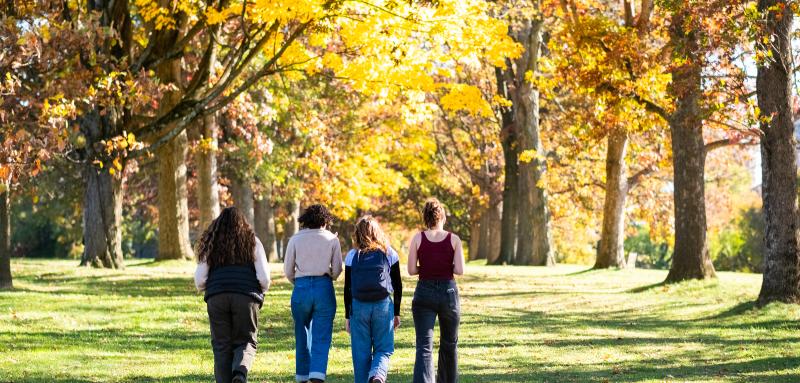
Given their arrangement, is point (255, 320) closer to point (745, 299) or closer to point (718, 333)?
point (718, 333)

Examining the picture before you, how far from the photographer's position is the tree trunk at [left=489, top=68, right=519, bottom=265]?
41969 millimetres

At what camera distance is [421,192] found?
62938mm

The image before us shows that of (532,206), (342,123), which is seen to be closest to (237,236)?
(532,206)

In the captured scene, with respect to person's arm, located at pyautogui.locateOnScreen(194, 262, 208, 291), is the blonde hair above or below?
above

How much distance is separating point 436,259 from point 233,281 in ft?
6.58

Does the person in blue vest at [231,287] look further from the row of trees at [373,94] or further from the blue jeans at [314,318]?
the row of trees at [373,94]

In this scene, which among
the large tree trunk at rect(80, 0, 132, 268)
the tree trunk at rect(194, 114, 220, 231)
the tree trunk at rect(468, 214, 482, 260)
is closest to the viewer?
the large tree trunk at rect(80, 0, 132, 268)

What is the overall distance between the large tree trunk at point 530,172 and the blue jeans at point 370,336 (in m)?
28.4

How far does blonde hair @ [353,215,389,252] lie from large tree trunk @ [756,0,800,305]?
1149 centimetres

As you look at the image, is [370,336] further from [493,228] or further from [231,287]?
[493,228]

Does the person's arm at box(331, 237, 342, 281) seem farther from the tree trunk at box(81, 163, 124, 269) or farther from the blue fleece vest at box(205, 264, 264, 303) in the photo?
the tree trunk at box(81, 163, 124, 269)

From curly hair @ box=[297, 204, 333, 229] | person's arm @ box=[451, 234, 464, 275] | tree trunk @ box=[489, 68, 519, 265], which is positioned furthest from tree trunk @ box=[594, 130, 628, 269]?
curly hair @ box=[297, 204, 333, 229]

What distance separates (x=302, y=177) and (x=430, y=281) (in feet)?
121

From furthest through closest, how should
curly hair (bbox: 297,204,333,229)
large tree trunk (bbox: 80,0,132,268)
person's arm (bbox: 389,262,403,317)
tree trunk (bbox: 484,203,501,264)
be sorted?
1. tree trunk (bbox: 484,203,501,264)
2. large tree trunk (bbox: 80,0,132,268)
3. curly hair (bbox: 297,204,333,229)
4. person's arm (bbox: 389,262,403,317)
